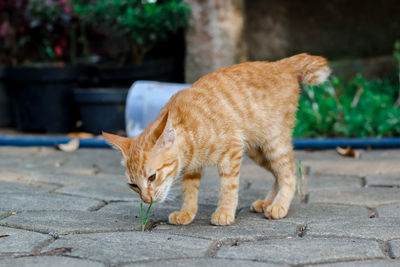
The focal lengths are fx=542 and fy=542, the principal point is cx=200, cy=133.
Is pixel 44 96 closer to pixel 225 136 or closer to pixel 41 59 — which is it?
pixel 41 59

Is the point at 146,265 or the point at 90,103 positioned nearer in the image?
the point at 146,265

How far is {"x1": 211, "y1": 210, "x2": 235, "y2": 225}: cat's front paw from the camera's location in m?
2.65

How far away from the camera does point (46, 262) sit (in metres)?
2.03

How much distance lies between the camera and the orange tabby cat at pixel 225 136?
2.57 metres

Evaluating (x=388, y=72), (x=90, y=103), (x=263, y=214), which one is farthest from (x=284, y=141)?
(x=388, y=72)

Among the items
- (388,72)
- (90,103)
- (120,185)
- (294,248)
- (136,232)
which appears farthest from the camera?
(388,72)

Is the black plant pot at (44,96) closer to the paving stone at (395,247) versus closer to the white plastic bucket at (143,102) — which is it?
the white plastic bucket at (143,102)

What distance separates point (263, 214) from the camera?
2939 mm

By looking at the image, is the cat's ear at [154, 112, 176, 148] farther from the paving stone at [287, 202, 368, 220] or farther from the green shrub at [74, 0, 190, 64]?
the green shrub at [74, 0, 190, 64]

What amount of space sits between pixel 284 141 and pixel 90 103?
308 cm

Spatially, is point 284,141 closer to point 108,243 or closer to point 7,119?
point 108,243

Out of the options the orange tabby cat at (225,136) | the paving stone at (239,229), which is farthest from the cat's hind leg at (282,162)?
the paving stone at (239,229)

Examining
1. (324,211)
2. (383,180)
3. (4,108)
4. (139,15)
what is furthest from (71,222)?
(4,108)

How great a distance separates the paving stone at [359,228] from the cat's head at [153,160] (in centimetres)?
72
